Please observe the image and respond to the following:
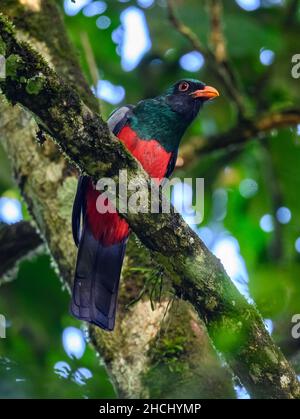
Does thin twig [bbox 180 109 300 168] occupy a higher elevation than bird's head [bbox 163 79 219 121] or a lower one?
lower

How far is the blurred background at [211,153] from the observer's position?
6.89 meters

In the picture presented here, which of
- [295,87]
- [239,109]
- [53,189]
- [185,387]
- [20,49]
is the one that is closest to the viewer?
[20,49]

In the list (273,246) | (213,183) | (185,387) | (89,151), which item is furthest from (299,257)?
(89,151)

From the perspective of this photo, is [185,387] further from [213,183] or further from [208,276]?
[213,183]

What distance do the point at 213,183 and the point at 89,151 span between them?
4.17 m

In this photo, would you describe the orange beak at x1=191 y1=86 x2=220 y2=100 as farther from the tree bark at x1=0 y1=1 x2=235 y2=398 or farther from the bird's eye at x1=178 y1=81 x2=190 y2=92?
the tree bark at x1=0 y1=1 x2=235 y2=398

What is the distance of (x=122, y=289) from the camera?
5.04 meters

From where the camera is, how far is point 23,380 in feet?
13.9

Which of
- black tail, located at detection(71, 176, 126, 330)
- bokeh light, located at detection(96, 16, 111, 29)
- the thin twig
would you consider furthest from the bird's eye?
bokeh light, located at detection(96, 16, 111, 29)

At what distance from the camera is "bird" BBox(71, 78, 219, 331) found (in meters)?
4.93

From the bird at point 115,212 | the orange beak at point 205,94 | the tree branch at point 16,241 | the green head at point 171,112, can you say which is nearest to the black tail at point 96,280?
the bird at point 115,212

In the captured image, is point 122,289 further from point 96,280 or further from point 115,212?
point 115,212

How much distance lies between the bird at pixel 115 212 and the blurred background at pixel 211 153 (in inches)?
16.5

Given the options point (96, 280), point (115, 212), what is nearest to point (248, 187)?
point (96, 280)
